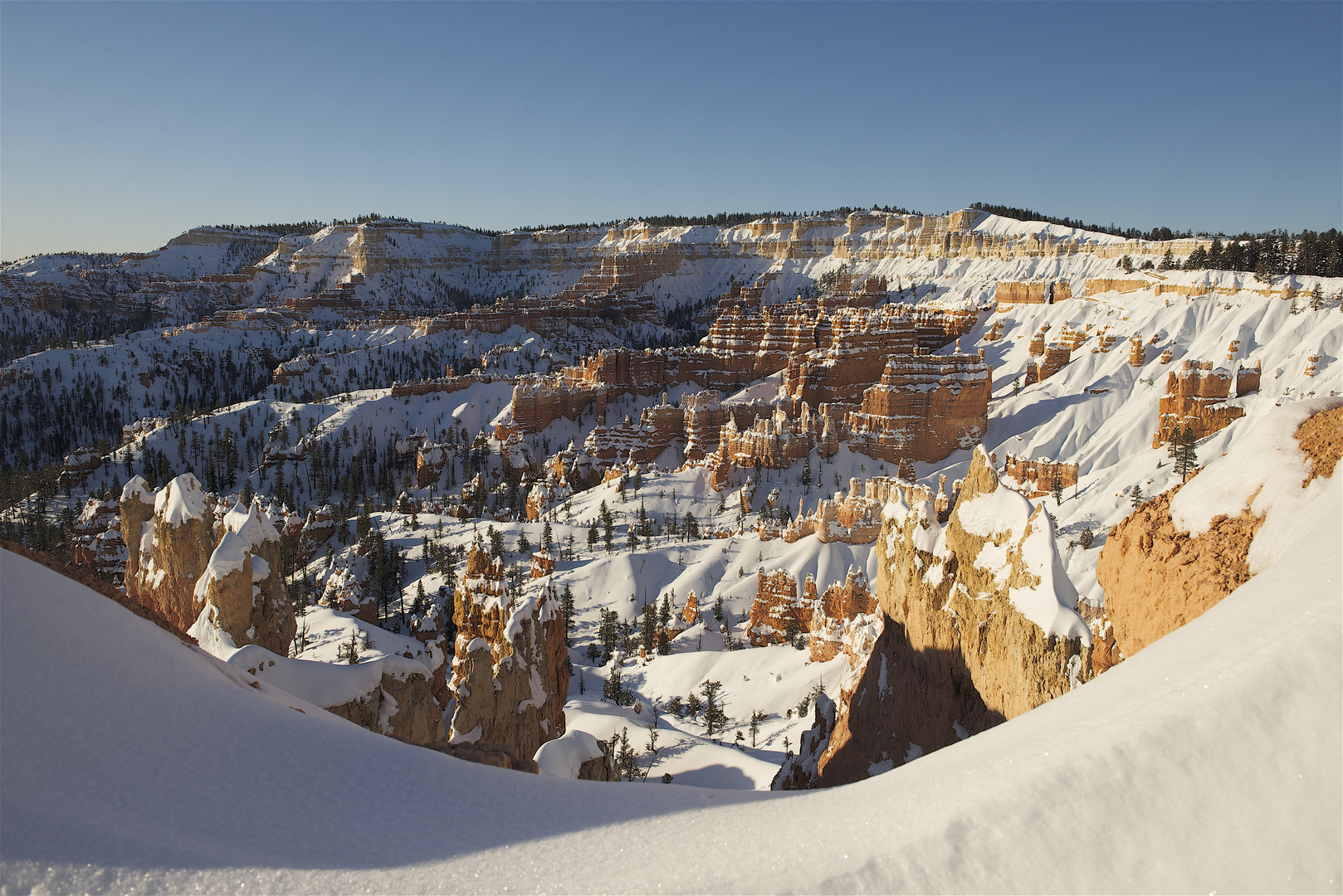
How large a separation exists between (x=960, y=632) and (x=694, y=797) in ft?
22.0

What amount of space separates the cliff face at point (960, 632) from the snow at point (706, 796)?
4346 millimetres

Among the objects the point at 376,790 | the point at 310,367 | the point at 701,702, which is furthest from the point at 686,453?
the point at 310,367

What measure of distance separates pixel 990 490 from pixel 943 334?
82351 mm

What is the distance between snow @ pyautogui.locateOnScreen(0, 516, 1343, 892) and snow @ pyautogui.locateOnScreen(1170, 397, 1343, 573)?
1.54ft

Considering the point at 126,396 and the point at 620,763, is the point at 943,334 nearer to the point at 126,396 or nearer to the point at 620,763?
the point at 620,763

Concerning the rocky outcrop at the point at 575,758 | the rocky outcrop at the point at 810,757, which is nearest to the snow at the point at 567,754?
the rocky outcrop at the point at 575,758

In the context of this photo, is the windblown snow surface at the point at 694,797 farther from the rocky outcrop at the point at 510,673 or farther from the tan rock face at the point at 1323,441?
the rocky outcrop at the point at 510,673

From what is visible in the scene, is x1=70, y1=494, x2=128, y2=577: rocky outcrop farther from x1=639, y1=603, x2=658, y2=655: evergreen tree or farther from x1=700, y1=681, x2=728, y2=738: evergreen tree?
x1=700, y1=681, x2=728, y2=738: evergreen tree

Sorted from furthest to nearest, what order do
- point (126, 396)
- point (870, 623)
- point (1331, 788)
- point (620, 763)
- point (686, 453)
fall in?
point (126, 396)
point (686, 453)
point (870, 623)
point (620, 763)
point (1331, 788)

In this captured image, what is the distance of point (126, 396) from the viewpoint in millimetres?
109688

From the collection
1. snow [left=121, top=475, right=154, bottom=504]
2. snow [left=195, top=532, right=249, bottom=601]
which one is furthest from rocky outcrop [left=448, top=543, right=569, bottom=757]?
snow [left=121, top=475, right=154, bottom=504]

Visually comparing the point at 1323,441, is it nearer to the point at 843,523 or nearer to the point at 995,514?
the point at 995,514

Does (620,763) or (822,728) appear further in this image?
(620,763)

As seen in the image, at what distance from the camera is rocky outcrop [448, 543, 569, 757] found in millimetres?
14820
